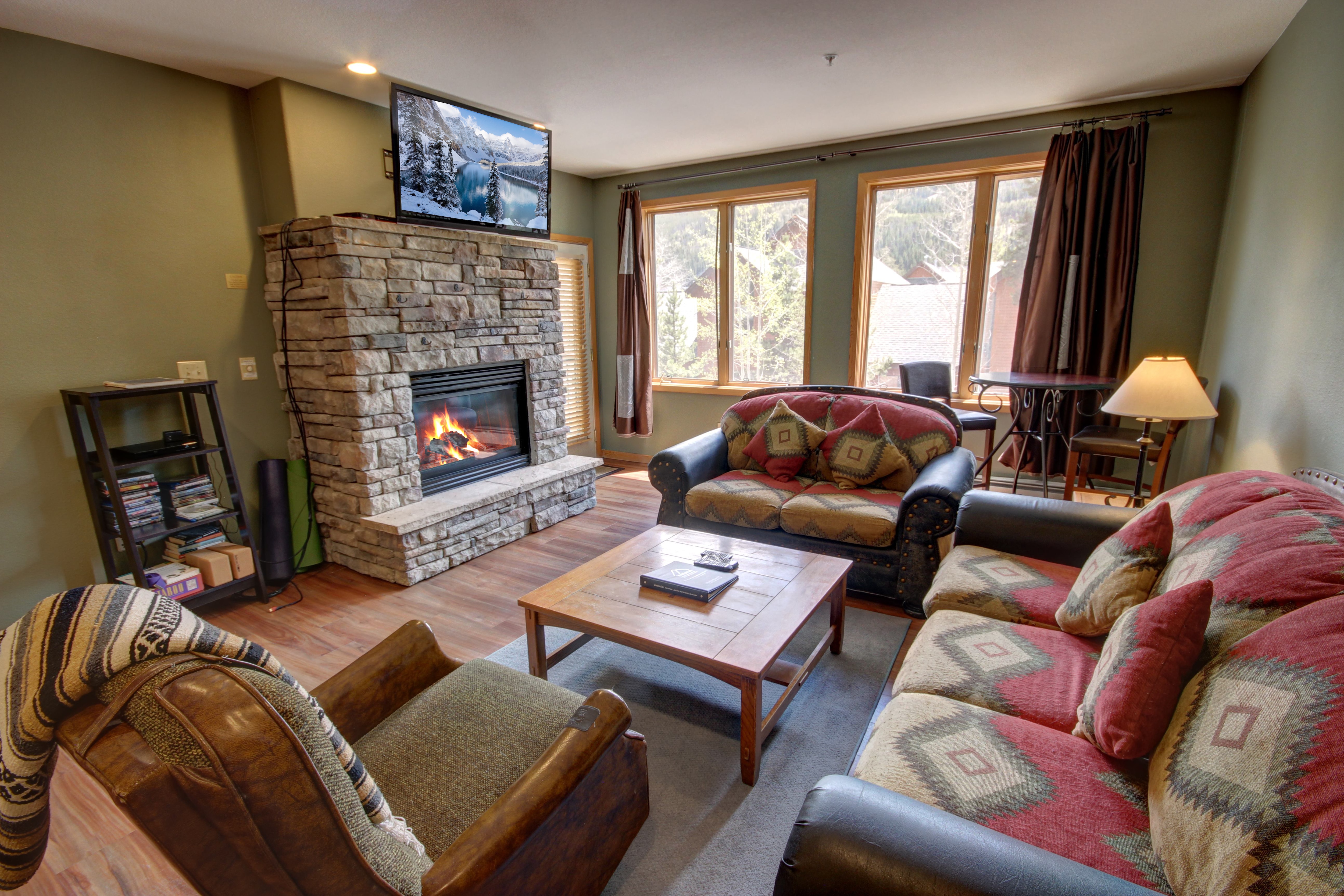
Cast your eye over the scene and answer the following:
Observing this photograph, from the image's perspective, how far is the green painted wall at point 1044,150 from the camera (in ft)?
11.5

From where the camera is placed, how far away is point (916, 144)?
4.11m

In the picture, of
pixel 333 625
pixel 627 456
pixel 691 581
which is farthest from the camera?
pixel 627 456

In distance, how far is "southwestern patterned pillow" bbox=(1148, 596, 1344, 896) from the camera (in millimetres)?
751

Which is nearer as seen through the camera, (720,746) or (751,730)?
(751,730)

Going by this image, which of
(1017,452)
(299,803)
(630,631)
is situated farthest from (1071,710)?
(1017,452)

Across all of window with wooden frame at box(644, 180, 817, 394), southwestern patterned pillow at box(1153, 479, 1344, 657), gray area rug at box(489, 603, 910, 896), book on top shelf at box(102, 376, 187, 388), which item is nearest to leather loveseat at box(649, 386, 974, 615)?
gray area rug at box(489, 603, 910, 896)

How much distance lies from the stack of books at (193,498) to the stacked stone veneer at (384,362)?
0.51m

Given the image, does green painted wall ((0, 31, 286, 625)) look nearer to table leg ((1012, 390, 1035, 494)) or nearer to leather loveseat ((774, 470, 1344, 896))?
leather loveseat ((774, 470, 1344, 896))

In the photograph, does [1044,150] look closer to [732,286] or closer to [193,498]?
[732,286]

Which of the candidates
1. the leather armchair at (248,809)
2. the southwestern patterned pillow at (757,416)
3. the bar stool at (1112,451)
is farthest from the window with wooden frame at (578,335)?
the leather armchair at (248,809)

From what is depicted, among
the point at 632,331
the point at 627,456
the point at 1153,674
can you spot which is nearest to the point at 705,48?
the point at 632,331

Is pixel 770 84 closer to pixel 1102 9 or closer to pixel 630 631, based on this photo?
pixel 1102 9

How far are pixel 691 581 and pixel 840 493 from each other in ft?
4.18

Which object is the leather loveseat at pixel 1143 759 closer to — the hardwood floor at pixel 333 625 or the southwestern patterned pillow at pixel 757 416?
the hardwood floor at pixel 333 625
